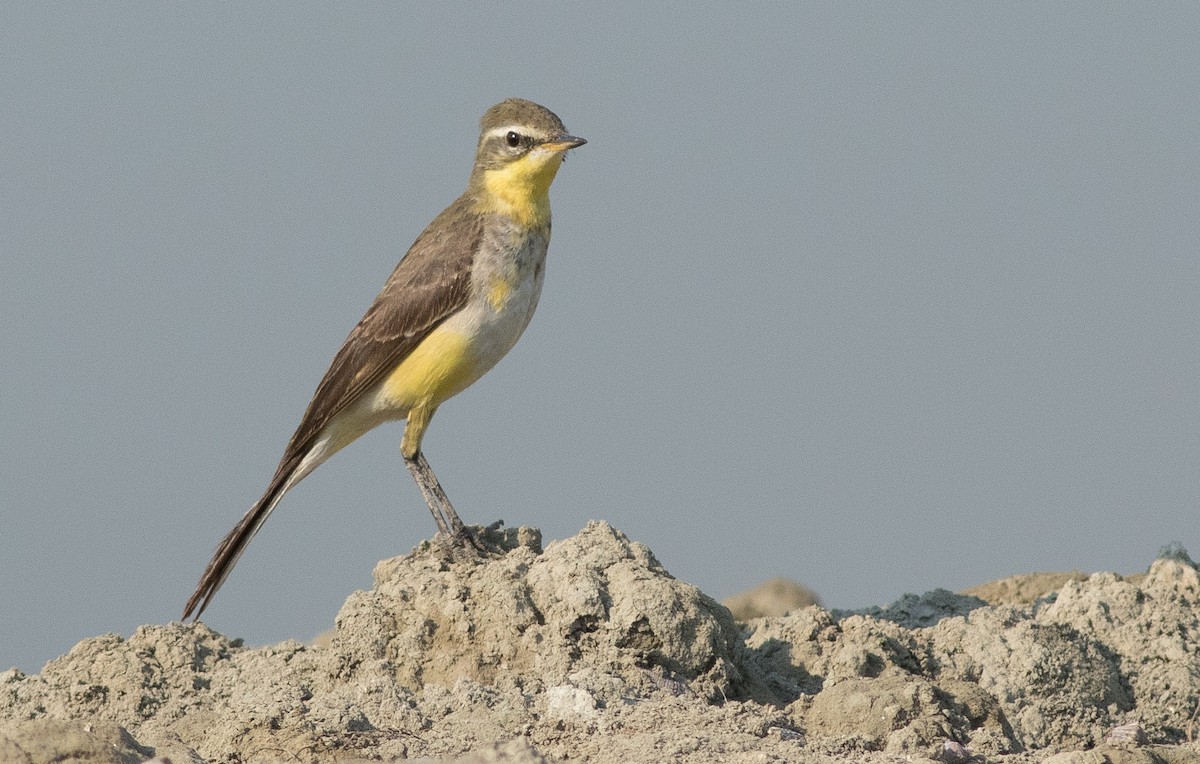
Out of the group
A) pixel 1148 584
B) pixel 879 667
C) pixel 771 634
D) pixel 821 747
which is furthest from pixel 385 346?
pixel 1148 584

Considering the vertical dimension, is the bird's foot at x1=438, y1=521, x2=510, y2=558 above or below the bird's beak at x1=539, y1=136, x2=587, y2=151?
below

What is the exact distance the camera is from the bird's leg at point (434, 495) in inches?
426

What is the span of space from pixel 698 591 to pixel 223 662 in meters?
3.10

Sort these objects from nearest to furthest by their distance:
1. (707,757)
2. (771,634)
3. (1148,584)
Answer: (707,757), (771,634), (1148,584)

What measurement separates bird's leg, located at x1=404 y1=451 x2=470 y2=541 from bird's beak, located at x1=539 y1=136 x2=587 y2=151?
2.37 m

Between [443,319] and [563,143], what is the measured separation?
5.02 feet

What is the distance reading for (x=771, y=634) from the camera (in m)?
9.86

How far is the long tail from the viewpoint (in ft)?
36.0

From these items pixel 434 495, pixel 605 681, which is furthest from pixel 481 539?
pixel 605 681

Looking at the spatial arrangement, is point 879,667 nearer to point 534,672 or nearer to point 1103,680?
point 1103,680

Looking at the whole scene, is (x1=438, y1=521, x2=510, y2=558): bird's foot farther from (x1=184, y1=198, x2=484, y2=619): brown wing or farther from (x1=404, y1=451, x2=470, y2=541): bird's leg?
(x1=184, y1=198, x2=484, y2=619): brown wing

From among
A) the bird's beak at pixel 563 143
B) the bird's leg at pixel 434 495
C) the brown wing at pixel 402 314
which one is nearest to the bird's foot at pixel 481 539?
the bird's leg at pixel 434 495

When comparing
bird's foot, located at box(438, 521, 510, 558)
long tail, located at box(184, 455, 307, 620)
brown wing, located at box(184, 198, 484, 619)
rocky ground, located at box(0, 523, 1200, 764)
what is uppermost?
brown wing, located at box(184, 198, 484, 619)

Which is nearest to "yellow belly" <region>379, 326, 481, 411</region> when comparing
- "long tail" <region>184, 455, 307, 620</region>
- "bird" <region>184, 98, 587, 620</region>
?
"bird" <region>184, 98, 587, 620</region>
